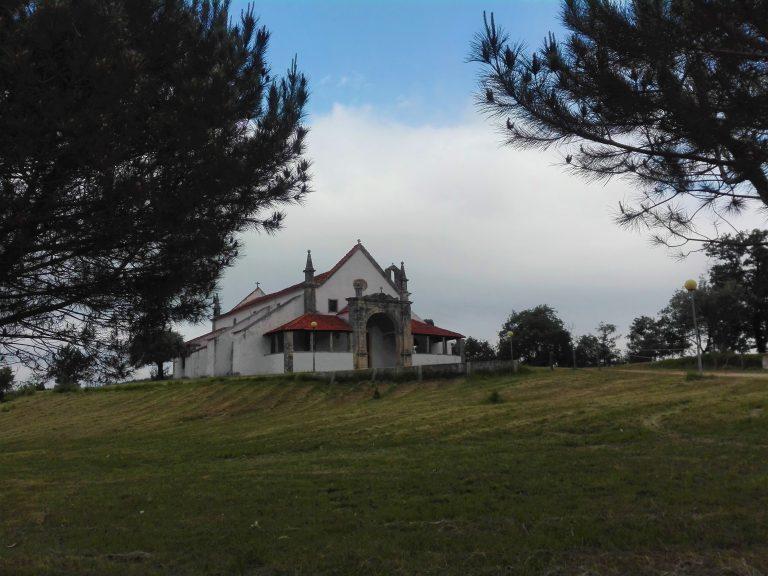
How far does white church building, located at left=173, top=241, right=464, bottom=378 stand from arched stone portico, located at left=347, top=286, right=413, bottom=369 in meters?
0.06

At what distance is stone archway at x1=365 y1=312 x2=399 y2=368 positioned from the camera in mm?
41562

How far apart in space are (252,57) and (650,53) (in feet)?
16.5

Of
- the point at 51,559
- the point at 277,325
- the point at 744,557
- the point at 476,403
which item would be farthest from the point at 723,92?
the point at 277,325

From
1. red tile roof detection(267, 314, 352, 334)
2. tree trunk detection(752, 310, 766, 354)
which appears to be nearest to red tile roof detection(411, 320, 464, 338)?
red tile roof detection(267, 314, 352, 334)

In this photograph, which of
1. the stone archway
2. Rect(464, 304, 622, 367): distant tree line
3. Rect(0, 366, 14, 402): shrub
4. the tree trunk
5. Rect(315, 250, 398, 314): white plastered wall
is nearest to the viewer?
Rect(0, 366, 14, 402): shrub

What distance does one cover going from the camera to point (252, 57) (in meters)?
8.60

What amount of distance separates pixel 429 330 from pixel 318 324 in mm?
8571

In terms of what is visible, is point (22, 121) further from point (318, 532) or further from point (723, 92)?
point (723, 92)

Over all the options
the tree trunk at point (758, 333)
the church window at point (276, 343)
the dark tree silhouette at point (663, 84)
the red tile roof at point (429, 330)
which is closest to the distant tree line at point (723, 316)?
the tree trunk at point (758, 333)

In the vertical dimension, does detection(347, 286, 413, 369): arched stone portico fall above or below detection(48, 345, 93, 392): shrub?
above

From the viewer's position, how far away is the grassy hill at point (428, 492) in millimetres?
5922

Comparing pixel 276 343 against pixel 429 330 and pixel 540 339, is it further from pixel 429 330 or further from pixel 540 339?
pixel 540 339

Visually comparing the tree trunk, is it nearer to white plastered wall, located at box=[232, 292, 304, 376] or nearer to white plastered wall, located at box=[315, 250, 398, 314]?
white plastered wall, located at box=[315, 250, 398, 314]

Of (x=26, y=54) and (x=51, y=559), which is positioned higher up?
(x=26, y=54)
